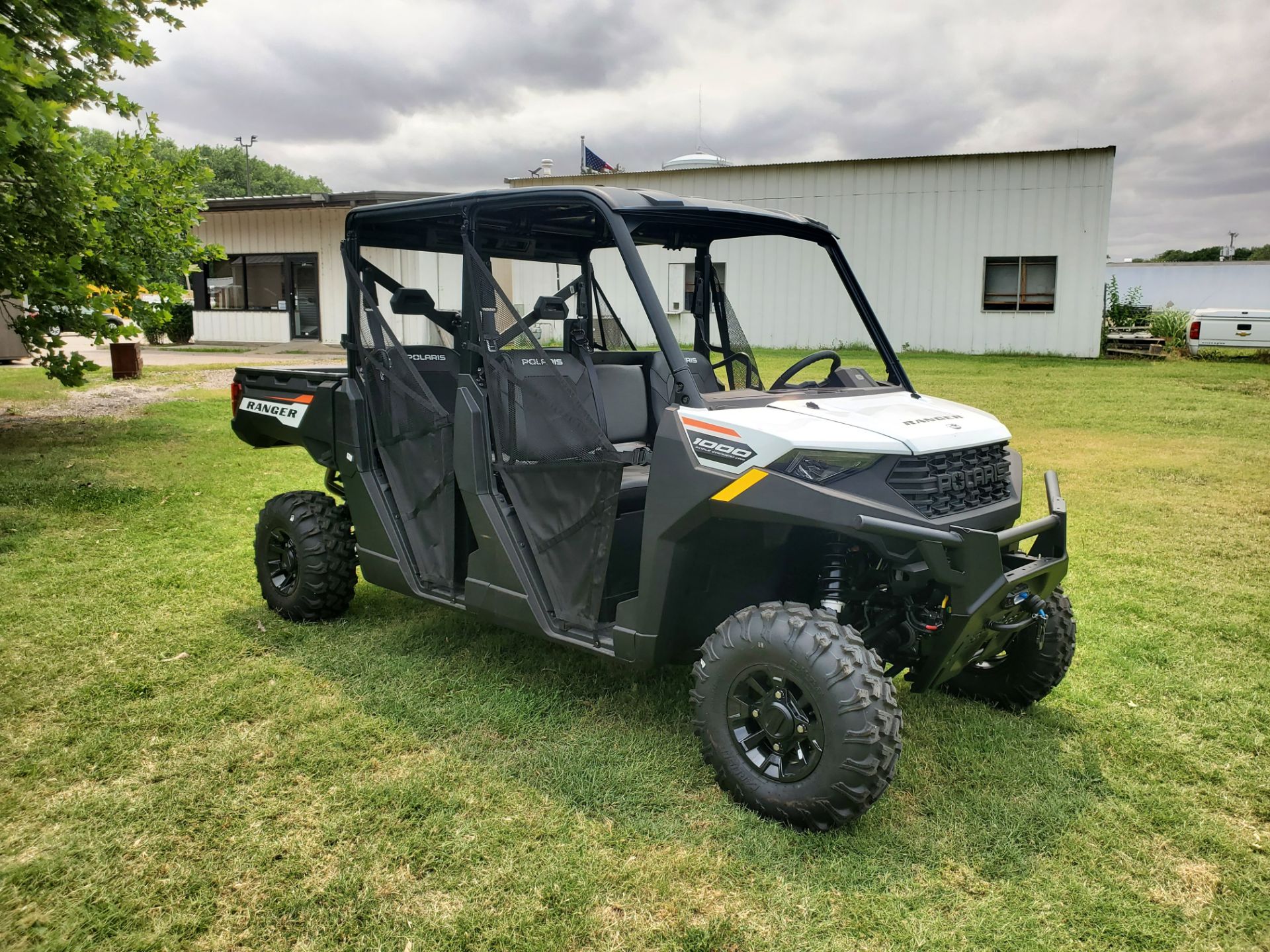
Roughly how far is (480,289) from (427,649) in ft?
5.92

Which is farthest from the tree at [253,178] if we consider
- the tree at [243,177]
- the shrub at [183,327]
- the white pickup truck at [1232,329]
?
the white pickup truck at [1232,329]

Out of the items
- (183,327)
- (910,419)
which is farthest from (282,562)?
(183,327)

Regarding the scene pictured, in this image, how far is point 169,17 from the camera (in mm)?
9273

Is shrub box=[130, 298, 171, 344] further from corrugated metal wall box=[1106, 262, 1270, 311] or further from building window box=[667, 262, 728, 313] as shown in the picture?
corrugated metal wall box=[1106, 262, 1270, 311]

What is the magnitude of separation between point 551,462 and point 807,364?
1.22m

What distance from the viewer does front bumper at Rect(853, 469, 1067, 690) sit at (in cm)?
293

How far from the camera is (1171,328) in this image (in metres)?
23.8

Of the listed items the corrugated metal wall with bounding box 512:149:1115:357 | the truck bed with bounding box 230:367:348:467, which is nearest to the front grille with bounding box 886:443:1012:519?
the truck bed with bounding box 230:367:348:467

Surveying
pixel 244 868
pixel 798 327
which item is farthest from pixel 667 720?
pixel 798 327

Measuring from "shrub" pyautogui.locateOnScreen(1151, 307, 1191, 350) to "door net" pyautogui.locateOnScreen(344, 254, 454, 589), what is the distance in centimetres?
2234

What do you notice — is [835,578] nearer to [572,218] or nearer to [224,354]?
[572,218]

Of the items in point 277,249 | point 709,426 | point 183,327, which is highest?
point 277,249

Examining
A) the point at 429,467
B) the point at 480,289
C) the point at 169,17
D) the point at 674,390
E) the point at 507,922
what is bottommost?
the point at 507,922

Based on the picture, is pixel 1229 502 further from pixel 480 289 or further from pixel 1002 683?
pixel 480 289
